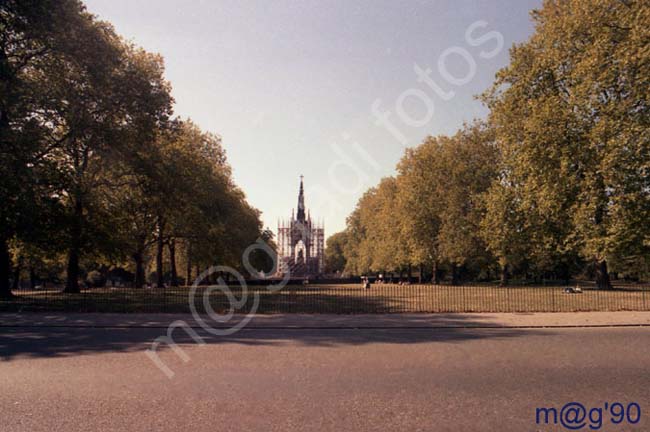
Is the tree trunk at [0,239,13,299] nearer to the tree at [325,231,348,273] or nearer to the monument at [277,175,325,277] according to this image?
the monument at [277,175,325,277]

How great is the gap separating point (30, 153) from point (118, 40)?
11.6 meters

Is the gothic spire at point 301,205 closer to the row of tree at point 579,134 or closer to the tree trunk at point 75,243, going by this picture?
the row of tree at point 579,134

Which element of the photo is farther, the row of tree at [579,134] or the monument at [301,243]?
the monument at [301,243]

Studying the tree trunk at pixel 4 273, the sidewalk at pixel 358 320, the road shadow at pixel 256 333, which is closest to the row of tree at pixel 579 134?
the sidewalk at pixel 358 320

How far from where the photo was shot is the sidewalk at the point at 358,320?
583 inches

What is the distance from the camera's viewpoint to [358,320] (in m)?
16.2

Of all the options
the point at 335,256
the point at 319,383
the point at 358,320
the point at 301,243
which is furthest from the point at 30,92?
the point at 335,256

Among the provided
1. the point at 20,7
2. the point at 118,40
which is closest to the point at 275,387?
the point at 20,7

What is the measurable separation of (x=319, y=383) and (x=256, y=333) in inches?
251

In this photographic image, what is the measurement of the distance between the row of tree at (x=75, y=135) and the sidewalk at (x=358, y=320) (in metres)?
6.58

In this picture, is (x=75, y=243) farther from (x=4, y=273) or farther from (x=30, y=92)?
(x=30, y=92)

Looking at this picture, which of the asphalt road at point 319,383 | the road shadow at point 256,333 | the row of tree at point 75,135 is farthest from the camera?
the row of tree at point 75,135

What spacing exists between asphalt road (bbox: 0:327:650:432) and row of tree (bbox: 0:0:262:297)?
38.0 feet

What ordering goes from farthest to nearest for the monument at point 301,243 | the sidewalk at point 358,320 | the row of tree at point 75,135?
the monument at point 301,243 → the row of tree at point 75,135 → the sidewalk at point 358,320
